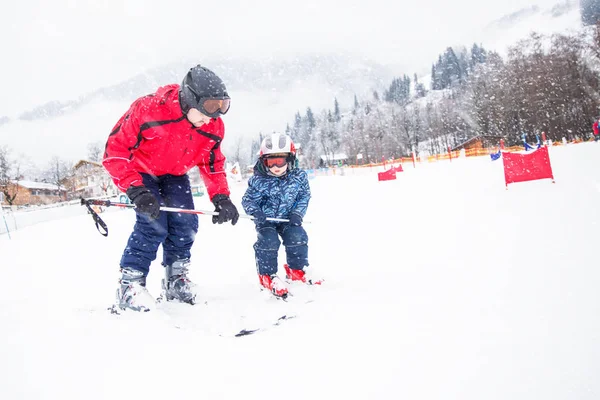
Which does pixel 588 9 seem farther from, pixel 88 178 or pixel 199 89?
pixel 88 178

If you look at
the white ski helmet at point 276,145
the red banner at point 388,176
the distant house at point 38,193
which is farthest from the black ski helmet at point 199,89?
the distant house at point 38,193

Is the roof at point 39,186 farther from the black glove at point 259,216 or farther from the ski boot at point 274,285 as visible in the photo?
the ski boot at point 274,285

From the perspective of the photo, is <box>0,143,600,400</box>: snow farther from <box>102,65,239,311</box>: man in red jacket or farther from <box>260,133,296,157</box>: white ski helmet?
<box>260,133,296,157</box>: white ski helmet

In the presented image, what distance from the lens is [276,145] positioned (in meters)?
3.38

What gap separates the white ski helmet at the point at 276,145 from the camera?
3.35 meters

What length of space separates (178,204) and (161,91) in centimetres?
90

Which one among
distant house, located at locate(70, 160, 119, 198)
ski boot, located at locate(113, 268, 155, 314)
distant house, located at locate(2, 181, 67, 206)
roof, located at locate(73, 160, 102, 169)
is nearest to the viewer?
ski boot, located at locate(113, 268, 155, 314)

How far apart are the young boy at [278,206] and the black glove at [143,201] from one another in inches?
40.7

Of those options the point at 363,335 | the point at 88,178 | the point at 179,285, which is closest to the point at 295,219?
the point at 179,285

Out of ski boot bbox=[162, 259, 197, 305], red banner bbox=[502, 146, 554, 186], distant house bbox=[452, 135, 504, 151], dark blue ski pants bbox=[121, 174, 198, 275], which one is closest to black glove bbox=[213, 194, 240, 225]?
dark blue ski pants bbox=[121, 174, 198, 275]

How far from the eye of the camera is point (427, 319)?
74.7 inches

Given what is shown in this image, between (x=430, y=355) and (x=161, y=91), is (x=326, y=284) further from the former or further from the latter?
(x=161, y=91)

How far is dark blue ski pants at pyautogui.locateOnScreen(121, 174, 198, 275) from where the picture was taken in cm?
254

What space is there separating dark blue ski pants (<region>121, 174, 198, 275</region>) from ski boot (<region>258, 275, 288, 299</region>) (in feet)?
2.33
